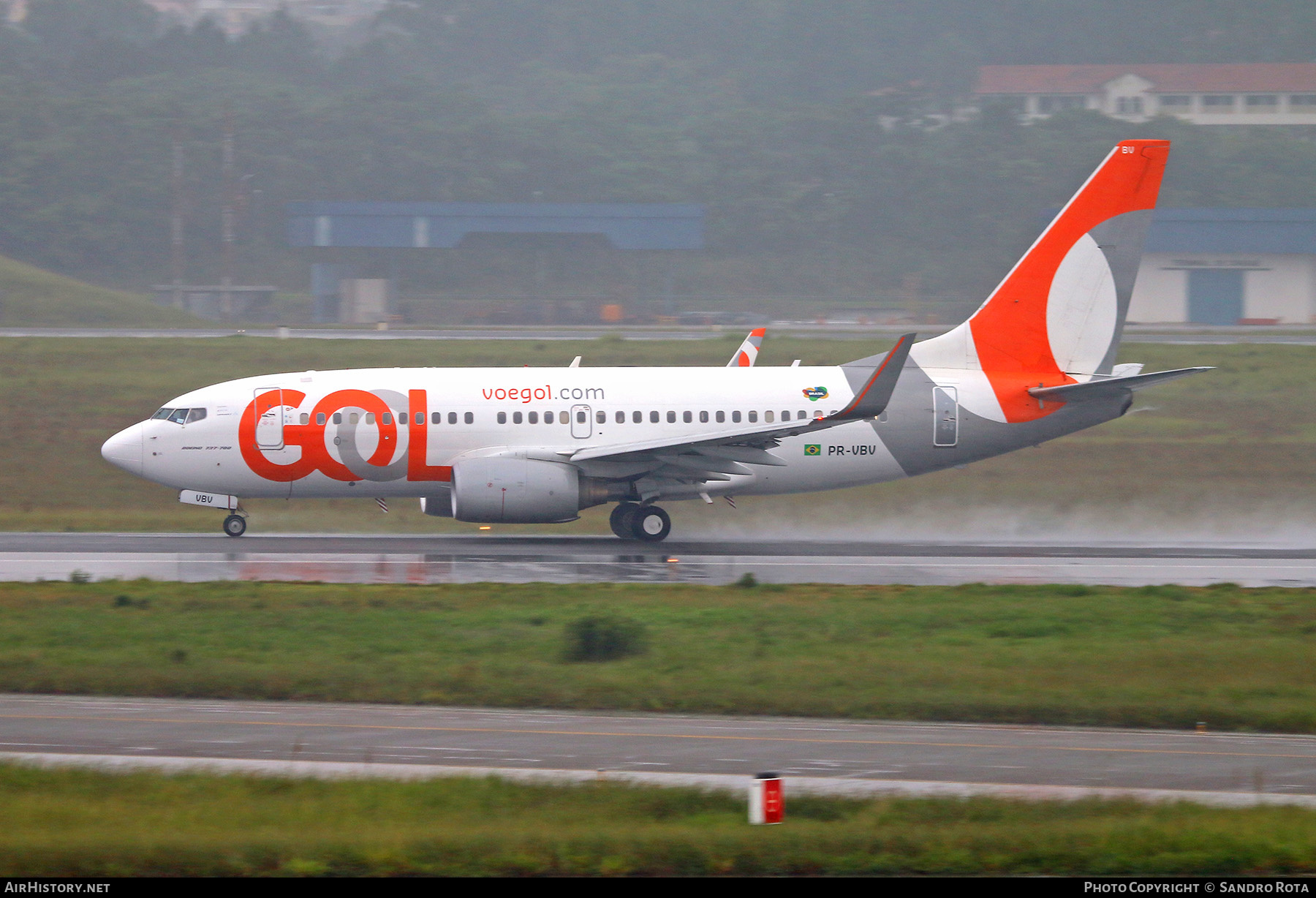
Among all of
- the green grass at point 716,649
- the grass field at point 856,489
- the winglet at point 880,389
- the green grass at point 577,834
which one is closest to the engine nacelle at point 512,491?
the green grass at point 716,649

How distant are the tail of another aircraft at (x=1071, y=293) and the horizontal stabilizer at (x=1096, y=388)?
72cm

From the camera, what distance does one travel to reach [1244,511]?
34.9m

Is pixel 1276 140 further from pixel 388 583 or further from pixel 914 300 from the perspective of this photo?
pixel 388 583

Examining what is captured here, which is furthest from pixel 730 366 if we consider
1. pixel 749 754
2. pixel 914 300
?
pixel 914 300

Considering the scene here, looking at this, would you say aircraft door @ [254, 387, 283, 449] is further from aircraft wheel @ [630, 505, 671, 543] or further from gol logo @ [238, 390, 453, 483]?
aircraft wheel @ [630, 505, 671, 543]

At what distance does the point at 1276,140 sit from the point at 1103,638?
9979cm

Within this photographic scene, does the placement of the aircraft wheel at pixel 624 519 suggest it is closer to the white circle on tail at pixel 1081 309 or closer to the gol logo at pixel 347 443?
the gol logo at pixel 347 443

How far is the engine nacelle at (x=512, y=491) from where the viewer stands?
91.5 feet

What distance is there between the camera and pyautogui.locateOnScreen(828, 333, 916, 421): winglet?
26938 mm

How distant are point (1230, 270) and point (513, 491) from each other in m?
59.2

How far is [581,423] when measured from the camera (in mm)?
29625

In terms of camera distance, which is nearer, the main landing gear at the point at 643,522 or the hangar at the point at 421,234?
the main landing gear at the point at 643,522

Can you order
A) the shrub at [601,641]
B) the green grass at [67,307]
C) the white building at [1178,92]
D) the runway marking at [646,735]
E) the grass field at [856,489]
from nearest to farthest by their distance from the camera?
the runway marking at [646,735]
the shrub at [601,641]
the grass field at [856,489]
the green grass at [67,307]
the white building at [1178,92]

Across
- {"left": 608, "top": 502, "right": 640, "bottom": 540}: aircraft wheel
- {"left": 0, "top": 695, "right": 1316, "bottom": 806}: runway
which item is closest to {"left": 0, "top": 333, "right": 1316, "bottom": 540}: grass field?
{"left": 608, "top": 502, "right": 640, "bottom": 540}: aircraft wheel
